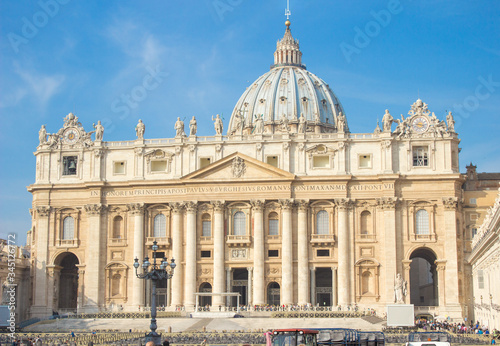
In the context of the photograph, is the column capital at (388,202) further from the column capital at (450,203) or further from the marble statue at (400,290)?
the marble statue at (400,290)

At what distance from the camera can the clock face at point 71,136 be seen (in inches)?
3659

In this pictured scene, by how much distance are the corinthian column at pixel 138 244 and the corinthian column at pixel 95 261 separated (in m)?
3.65

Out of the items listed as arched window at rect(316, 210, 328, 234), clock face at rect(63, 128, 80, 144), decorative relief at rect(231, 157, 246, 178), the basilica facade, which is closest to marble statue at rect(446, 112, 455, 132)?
the basilica facade

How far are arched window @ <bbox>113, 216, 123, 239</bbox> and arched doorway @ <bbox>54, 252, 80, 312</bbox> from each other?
672 cm

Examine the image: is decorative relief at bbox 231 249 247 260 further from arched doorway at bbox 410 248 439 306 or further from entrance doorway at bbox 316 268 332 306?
arched doorway at bbox 410 248 439 306

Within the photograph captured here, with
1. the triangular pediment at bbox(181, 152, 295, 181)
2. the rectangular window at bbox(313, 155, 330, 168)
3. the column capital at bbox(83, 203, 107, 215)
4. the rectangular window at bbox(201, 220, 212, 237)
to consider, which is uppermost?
the rectangular window at bbox(313, 155, 330, 168)

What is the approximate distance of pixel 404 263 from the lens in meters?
84.4

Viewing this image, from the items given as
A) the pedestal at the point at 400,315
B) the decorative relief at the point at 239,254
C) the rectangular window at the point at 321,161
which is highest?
the rectangular window at the point at 321,161

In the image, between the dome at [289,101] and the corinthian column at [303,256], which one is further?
the dome at [289,101]

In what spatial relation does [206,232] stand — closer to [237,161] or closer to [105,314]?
[237,161]

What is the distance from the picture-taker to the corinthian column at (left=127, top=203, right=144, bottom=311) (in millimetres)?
86750

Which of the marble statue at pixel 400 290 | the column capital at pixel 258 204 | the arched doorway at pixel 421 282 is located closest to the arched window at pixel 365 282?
the marble statue at pixel 400 290

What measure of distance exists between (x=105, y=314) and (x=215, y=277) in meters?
12.2

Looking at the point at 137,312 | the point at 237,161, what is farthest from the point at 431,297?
the point at 137,312
